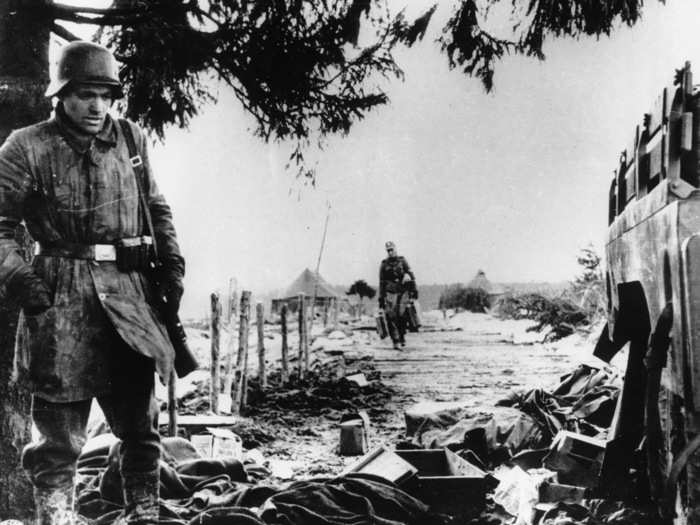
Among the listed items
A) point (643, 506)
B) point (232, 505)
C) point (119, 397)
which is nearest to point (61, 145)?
point (119, 397)

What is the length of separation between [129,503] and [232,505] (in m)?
0.95

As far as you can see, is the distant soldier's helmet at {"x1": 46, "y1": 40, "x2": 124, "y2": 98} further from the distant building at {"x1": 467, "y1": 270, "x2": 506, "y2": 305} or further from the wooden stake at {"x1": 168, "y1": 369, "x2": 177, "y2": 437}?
the distant building at {"x1": 467, "y1": 270, "x2": 506, "y2": 305}

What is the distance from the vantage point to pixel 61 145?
2.96 meters

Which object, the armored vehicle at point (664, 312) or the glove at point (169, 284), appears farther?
the glove at point (169, 284)

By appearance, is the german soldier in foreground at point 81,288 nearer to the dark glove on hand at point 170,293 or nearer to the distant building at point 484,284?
the dark glove on hand at point 170,293

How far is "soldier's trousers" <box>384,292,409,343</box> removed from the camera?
50.1 feet

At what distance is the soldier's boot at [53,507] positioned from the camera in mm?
2760

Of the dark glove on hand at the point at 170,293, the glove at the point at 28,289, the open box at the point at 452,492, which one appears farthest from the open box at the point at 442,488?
the glove at the point at 28,289

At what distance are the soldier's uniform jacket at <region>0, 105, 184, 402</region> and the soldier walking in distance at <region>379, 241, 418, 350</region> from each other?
1222cm

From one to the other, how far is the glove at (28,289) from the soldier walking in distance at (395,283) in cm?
1258

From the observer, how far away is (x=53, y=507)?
2.77 meters

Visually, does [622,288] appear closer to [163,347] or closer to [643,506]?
[643,506]

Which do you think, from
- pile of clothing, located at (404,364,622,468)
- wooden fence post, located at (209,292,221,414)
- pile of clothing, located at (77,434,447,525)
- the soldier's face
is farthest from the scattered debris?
the soldier's face

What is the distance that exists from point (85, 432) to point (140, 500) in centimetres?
40
